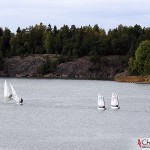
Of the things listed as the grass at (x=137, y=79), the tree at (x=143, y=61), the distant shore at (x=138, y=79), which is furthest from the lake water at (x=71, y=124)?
the tree at (x=143, y=61)

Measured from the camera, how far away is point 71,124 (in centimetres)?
7969

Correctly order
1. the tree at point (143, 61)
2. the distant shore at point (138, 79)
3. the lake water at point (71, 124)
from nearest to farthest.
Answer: the lake water at point (71, 124) < the distant shore at point (138, 79) < the tree at point (143, 61)

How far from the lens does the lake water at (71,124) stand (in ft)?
214

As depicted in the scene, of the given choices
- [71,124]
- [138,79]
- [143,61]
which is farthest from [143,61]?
[71,124]

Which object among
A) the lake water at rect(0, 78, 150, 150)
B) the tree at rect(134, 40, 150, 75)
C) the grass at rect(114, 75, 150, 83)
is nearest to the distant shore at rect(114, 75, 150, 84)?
the grass at rect(114, 75, 150, 83)

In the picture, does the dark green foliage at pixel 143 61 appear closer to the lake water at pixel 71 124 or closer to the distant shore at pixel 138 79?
the distant shore at pixel 138 79

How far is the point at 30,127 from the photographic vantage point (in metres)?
76.4

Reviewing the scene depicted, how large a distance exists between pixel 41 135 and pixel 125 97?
188 ft

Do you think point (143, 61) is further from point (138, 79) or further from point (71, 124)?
point (71, 124)

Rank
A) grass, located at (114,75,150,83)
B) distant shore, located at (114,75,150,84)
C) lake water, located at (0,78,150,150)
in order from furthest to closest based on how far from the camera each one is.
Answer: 1. grass, located at (114,75,150,83)
2. distant shore, located at (114,75,150,84)
3. lake water, located at (0,78,150,150)

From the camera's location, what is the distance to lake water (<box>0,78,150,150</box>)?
65250 mm

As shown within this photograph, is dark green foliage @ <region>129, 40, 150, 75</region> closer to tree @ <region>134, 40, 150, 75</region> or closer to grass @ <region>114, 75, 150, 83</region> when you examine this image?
tree @ <region>134, 40, 150, 75</region>

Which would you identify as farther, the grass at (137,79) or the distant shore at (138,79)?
the grass at (137,79)

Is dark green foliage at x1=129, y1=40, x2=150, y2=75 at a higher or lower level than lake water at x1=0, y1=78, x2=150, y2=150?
higher
